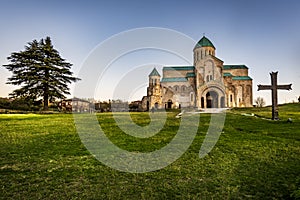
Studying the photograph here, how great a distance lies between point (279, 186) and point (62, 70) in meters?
35.8

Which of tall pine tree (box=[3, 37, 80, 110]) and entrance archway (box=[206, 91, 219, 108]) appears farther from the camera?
entrance archway (box=[206, 91, 219, 108])

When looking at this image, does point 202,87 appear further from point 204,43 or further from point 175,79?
point 204,43

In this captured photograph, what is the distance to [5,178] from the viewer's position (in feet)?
19.4

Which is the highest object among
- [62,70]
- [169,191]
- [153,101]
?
[62,70]

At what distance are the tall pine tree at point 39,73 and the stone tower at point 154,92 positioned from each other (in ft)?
52.1

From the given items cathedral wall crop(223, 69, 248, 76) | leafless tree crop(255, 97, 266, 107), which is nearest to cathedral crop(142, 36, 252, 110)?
cathedral wall crop(223, 69, 248, 76)

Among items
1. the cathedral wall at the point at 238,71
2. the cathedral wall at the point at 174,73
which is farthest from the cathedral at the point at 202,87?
the cathedral wall at the point at 238,71

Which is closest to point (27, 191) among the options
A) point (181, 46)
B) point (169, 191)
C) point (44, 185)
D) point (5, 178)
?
A: point (44, 185)

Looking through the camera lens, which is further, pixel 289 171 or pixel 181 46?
pixel 181 46

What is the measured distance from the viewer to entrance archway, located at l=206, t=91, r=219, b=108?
4484 cm

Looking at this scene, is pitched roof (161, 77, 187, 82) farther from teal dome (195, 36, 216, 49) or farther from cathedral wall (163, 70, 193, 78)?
teal dome (195, 36, 216, 49)

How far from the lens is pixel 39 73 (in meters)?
35.6

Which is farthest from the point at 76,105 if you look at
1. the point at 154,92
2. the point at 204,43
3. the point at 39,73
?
the point at 204,43

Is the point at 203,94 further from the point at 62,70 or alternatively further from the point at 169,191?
the point at 169,191
